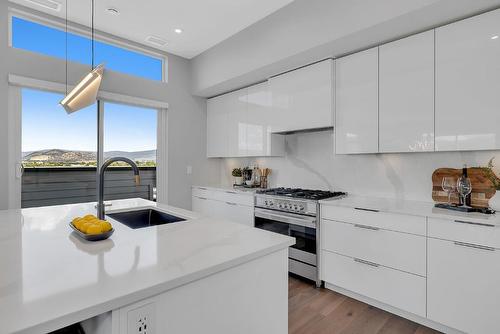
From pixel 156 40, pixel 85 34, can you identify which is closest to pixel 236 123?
pixel 156 40

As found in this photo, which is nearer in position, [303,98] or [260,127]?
[303,98]

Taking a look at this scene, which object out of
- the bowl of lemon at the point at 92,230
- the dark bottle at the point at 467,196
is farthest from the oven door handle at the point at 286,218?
the bowl of lemon at the point at 92,230

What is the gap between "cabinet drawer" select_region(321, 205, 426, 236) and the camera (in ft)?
6.63

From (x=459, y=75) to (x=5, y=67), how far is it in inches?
159

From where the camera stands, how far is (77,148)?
10.6ft

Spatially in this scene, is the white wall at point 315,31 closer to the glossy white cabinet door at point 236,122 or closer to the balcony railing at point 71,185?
the glossy white cabinet door at point 236,122

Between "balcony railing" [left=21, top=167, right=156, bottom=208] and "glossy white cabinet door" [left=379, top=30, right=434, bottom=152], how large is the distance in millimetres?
2289

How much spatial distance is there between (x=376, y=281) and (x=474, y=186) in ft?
3.55

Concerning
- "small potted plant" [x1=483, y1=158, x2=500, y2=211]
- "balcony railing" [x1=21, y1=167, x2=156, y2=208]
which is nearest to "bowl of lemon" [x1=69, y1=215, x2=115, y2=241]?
"balcony railing" [x1=21, y1=167, x2=156, y2=208]

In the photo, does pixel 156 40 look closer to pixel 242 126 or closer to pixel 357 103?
pixel 242 126

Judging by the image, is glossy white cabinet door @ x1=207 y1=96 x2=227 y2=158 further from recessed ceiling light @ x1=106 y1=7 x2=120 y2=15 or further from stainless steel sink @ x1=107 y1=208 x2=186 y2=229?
stainless steel sink @ x1=107 y1=208 x2=186 y2=229

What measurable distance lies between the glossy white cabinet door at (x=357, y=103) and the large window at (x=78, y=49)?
8.44ft

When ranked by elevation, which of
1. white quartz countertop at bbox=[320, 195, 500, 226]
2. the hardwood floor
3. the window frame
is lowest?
the hardwood floor

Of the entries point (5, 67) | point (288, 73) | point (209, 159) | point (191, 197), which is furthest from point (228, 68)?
point (5, 67)
